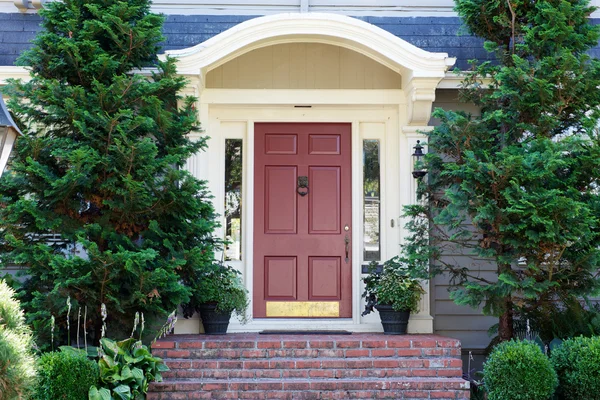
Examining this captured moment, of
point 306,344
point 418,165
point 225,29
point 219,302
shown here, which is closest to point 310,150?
point 418,165

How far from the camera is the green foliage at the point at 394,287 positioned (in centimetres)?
640

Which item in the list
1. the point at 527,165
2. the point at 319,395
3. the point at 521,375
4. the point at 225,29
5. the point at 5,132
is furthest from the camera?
the point at 225,29

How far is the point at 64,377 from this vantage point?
4.81m

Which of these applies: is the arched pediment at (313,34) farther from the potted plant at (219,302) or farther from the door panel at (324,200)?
the potted plant at (219,302)

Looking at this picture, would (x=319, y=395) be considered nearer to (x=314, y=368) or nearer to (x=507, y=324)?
(x=314, y=368)

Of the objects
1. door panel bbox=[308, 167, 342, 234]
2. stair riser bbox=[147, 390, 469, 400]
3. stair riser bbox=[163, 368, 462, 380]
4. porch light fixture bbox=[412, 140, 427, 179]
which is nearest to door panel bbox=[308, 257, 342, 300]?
door panel bbox=[308, 167, 342, 234]

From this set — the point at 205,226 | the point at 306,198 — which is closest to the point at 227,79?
the point at 306,198

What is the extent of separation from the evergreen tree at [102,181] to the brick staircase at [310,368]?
19.3 inches

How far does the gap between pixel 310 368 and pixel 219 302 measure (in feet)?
3.59

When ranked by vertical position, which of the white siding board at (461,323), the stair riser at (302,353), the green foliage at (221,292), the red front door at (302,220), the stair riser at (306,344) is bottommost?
the stair riser at (302,353)

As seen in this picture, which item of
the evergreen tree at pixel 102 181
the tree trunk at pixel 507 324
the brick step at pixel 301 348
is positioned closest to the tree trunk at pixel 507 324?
the tree trunk at pixel 507 324

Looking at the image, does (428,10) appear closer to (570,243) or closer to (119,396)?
(570,243)

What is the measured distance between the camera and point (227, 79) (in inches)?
278

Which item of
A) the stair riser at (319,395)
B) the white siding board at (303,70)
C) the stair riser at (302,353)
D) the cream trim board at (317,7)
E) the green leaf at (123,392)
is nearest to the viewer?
the green leaf at (123,392)
